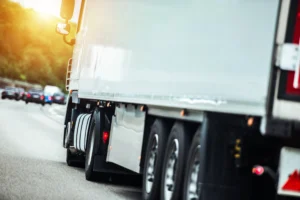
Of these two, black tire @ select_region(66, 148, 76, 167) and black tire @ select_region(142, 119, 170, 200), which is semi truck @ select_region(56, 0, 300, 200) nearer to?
black tire @ select_region(142, 119, 170, 200)

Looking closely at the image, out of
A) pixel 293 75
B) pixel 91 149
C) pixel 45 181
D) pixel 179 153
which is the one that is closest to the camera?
pixel 293 75

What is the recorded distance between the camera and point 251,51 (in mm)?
8250

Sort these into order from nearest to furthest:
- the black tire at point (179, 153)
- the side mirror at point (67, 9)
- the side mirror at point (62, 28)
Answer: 1. the black tire at point (179, 153)
2. the side mirror at point (67, 9)
3. the side mirror at point (62, 28)

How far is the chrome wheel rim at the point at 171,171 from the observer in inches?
414

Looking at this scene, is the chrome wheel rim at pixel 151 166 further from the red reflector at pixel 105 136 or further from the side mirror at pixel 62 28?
the side mirror at pixel 62 28

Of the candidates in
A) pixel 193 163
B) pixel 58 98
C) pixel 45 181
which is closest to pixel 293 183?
pixel 193 163

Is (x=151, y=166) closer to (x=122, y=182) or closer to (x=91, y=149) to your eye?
(x=91, y=149)

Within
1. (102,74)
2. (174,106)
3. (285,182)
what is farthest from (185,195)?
(102,74)

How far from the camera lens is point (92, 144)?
15688mm

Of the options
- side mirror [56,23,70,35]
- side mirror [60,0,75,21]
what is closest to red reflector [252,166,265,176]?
side mirror [60,0,75,21]

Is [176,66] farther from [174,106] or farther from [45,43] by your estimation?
[45,43]

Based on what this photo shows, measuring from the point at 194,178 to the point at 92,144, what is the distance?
6.20 metres

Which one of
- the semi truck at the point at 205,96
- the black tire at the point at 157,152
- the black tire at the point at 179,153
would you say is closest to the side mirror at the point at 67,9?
the semi truck at the point at 205,96

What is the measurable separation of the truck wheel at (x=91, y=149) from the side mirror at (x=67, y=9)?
2845 millimetres
